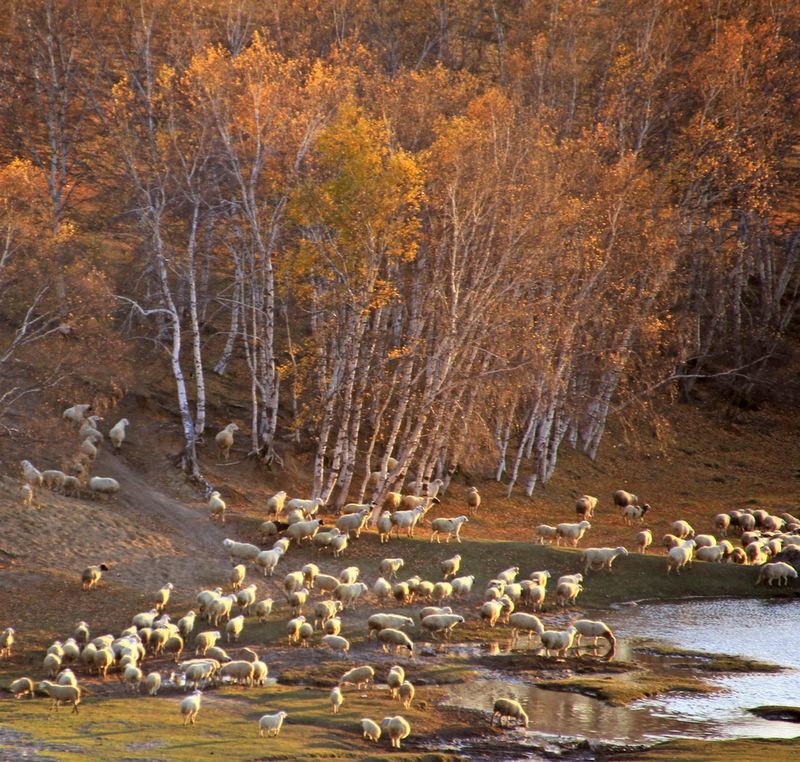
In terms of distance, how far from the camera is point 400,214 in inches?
1275

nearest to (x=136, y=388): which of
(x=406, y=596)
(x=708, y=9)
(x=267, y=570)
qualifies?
(x=267, y=570)

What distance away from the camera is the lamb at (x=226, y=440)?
35.6 meters

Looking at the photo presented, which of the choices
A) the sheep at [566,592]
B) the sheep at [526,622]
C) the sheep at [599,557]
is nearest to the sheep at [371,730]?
the sheep at [526,622]

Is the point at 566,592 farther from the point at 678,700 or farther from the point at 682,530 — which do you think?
the point at 682,530

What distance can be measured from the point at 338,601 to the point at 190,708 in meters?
7.18

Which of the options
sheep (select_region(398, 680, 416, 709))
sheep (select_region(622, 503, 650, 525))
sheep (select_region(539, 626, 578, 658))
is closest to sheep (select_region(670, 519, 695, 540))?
sheep (select_region(622, 503, 650, 525))

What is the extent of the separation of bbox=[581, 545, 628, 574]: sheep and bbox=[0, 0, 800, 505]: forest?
533 cm

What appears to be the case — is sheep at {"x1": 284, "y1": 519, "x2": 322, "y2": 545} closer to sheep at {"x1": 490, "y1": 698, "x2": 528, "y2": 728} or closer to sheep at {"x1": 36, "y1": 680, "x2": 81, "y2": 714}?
sheep at {"x1": 490, "y1": 698, "x2": 528, "y2": 728}

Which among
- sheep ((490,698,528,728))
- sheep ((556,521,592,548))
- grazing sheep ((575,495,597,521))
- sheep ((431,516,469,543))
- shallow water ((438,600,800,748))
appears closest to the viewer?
sheep ((490,698,528,728))

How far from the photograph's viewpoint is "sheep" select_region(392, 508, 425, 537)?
3005cm

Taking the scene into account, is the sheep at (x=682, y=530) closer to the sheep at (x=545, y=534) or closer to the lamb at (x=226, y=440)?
the sheep at (x=545, y=534)

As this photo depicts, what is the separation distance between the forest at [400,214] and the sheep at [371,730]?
1420cm

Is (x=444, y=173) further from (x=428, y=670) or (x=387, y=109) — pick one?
(x=428, y=670)

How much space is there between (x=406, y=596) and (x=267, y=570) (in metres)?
3.54
